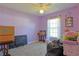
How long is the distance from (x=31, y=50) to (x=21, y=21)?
1.55ft

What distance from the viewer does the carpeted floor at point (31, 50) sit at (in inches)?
60.9

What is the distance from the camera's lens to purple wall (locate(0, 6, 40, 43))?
151 centimetres

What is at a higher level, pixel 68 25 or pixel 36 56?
pixel 68 25

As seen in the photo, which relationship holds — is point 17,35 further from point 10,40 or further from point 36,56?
point 36,56

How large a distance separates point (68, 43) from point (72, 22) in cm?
32

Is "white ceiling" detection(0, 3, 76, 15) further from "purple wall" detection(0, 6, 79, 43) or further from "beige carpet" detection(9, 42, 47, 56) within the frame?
"beige carpet" detection(9, 42, 47, 56)

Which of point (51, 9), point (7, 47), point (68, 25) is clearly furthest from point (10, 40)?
point (68, 25)

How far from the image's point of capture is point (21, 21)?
1637 millimetres

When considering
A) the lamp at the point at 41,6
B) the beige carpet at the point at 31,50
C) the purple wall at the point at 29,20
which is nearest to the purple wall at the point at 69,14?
the purple wall at the point at 29,20

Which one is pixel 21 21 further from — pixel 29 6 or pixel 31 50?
pixel 31 50

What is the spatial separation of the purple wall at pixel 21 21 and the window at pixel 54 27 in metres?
0.19

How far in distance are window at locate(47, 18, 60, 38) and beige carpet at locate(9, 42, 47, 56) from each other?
21cm

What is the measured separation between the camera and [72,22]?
1.56m

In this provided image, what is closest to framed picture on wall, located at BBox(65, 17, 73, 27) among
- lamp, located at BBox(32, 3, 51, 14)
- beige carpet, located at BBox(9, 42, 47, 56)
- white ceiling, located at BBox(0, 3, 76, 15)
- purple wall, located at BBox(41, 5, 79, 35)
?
purple wall, located at BBox(41, 5, 79, 35)
